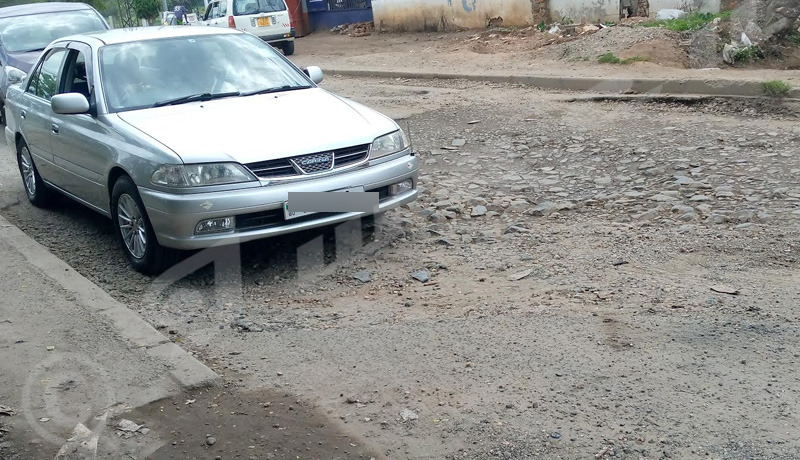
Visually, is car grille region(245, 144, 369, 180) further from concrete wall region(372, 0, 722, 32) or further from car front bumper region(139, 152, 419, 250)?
concrete wall region(372, 0, 722, 32)

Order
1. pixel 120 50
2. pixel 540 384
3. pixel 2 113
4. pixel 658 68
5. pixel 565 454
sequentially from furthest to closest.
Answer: pixel 2 113
pixel 658 68
pixel 120 50
pixel 540 384
pixel 565 454

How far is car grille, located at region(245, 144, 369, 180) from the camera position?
18.2 ft

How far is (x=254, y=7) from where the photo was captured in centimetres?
2366

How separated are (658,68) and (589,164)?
5.10 m

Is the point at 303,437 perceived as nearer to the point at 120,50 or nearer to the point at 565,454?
the point at 565,454

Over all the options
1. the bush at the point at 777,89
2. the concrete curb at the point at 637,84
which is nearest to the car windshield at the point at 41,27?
the concrete curb at the point at 637,84

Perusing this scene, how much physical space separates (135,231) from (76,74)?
Result: 1789 millimetres

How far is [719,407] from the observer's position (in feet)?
12.2

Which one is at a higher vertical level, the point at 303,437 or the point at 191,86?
the point at 191,86

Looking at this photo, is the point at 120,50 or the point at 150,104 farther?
the point at 120,50

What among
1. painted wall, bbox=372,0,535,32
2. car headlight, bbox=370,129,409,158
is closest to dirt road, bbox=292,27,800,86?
painted wall, bbox=372,0,535,32

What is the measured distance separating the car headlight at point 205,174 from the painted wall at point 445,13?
1647 centimetres

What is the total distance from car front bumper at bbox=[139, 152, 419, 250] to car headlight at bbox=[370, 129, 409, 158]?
31 cm

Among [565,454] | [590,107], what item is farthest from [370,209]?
[590,107]
